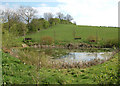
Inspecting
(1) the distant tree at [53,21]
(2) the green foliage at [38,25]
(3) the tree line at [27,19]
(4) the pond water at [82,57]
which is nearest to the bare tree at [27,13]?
(3) the tree line at [27,19]

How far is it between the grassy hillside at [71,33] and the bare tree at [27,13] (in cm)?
332

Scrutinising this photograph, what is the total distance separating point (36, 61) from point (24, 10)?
15659mm

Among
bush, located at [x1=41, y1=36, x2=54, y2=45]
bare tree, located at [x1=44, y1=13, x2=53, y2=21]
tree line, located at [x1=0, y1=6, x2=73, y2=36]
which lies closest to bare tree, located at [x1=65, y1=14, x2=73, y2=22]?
tree line, located at [x1=0, y1=6, x2=73, y2=36]

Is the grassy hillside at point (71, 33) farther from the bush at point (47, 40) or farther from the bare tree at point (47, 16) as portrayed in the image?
the bare tree at point (47, 16)

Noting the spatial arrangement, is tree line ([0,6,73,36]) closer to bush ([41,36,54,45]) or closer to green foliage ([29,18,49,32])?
green foliage ([29,18,49,32])

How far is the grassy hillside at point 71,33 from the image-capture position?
56.5ft

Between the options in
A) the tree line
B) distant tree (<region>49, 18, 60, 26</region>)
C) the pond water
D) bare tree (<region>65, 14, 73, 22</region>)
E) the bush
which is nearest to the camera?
the pond water

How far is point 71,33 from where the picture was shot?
1998cm

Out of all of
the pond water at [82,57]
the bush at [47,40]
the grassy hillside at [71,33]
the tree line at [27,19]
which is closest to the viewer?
the pond water at [82,57]

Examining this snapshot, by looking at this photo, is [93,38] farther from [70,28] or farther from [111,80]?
[111,80]

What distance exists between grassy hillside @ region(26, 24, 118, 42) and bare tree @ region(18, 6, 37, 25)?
3.32m

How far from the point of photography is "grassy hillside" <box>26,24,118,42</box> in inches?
679

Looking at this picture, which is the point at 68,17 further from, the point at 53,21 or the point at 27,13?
the point at 27,13

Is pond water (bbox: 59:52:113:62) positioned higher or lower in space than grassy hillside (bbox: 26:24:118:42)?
lower
